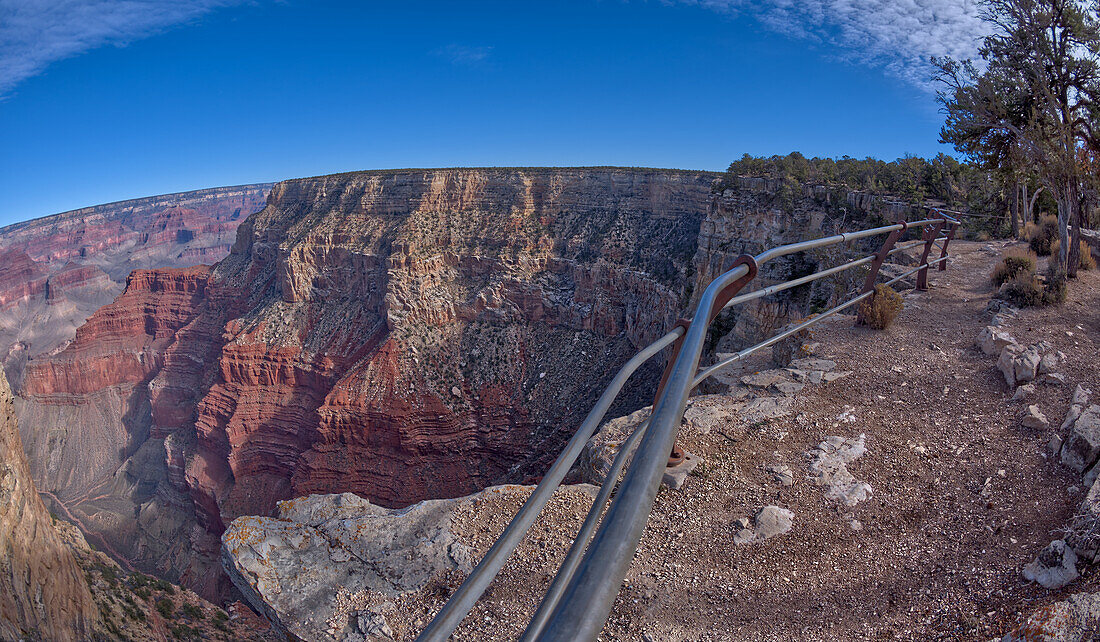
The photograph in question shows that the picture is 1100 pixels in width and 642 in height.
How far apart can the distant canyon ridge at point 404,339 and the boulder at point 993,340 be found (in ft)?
34.0

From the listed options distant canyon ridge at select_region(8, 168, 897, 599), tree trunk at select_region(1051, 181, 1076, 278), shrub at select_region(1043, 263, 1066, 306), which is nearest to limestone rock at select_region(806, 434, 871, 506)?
shrub at select_region(1043, 263, 1066, 306)

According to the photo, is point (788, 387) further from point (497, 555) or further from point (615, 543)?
point (615, 543)

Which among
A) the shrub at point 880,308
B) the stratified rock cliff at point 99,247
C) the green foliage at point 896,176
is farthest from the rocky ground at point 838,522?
the stratified rock cliff at point 99,247

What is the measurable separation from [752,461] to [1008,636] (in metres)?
2.13

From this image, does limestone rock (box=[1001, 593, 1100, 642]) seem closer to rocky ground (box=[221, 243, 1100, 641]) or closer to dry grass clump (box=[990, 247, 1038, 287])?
rocky ground (box=[221, 243, 1100, 641])

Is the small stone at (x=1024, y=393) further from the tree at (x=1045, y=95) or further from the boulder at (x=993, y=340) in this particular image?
the tree at (x=1045, y=95)

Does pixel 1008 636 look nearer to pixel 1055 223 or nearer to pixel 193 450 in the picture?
pixel 1055 223

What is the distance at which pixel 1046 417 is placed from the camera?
4.34 metres

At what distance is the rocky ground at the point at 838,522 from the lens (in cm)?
304

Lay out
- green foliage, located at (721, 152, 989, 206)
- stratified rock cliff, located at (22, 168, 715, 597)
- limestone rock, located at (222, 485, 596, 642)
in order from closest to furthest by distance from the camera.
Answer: limestone rock, located at (222, 485, 596, 642) < green foliage, located at (721, 152, 989, 206) < stratified rock cliff, located at (22, 168, 715, 597)

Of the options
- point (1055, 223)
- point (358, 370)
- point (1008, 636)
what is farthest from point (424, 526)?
point (358, 370)

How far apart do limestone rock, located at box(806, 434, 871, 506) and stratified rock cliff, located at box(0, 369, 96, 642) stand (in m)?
6.89

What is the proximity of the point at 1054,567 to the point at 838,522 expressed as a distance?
45.8 inches

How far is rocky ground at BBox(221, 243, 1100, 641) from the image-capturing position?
304 centimetres
